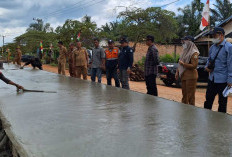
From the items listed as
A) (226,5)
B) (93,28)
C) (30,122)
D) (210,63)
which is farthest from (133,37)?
(30,122)

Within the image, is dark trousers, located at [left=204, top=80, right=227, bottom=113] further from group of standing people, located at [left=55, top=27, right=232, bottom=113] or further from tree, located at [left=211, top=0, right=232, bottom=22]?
tree, located at [left=211, top=0, right=232, bottom=22]

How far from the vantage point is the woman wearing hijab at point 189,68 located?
4.45 meters

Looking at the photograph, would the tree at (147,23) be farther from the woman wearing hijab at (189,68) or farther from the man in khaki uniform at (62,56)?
the woman wearing hijab at (189,68)

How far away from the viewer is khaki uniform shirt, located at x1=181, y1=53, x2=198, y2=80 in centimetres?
443

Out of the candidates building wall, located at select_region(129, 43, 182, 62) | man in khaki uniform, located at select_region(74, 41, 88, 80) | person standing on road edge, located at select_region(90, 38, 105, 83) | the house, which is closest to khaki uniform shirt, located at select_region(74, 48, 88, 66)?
man in khaki uniform, located at select_region(74, 41, 88, 80)

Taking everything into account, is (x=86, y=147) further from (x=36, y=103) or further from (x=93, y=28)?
(x=93, y=28)

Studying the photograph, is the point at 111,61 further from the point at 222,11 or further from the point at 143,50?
the point at 222,11

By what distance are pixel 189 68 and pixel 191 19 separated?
28.7 m

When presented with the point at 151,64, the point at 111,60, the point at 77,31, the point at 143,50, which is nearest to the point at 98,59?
the point at 111,60

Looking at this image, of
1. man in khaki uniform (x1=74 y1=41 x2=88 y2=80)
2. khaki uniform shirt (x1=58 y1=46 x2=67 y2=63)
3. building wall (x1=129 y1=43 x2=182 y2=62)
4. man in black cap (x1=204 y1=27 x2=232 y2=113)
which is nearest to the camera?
man in black cap (x1=204 y1=27 x2=232 y2=113)

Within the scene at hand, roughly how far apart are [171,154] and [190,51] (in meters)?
3.18

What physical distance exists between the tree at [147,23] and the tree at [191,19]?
11.1 meters

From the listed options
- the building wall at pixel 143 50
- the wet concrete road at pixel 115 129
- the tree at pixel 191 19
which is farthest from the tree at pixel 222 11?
the wet concrete road at pixel 115 129

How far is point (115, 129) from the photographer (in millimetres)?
2121
